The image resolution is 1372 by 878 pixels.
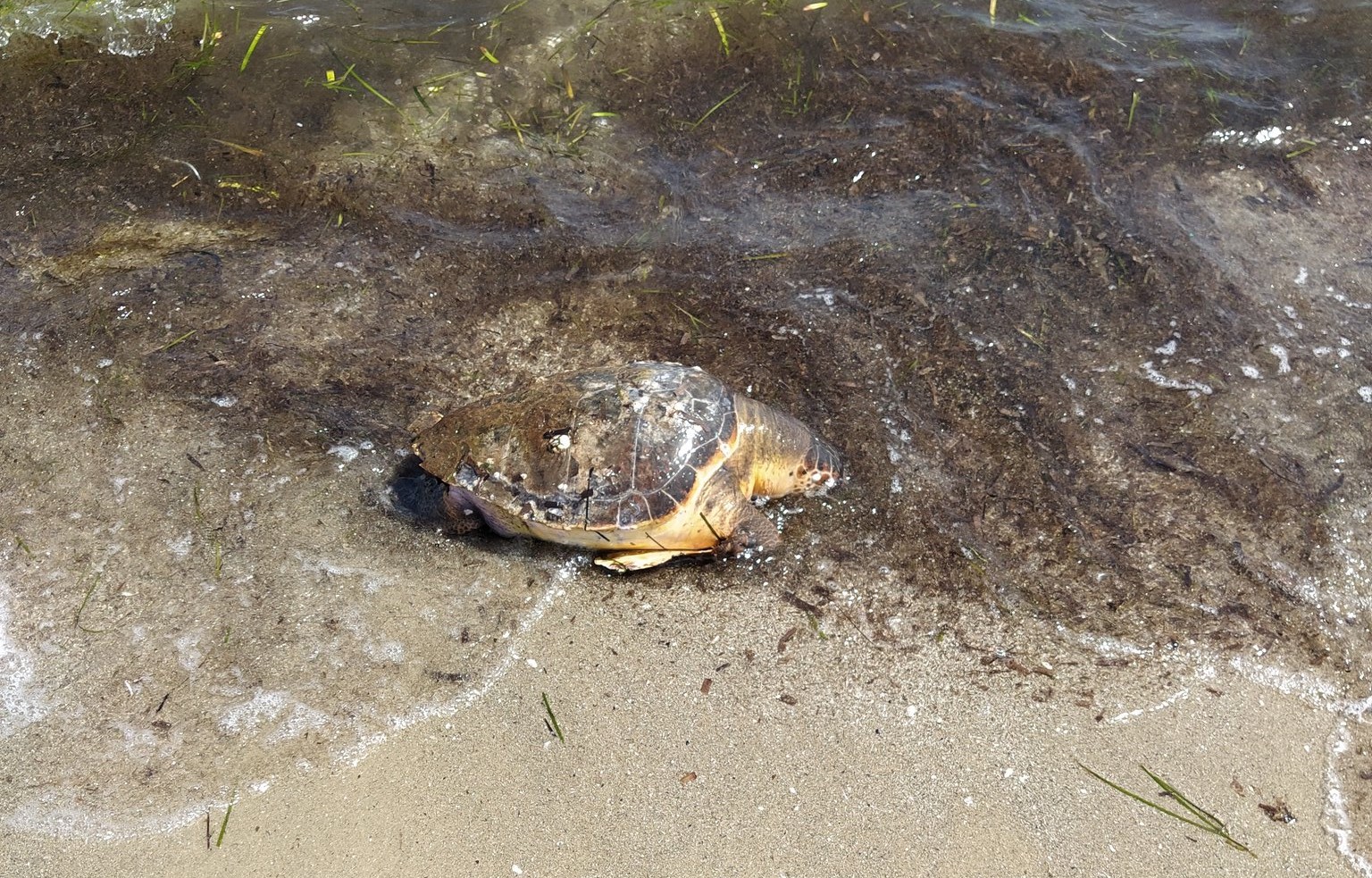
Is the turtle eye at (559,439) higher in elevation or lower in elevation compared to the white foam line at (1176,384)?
higher

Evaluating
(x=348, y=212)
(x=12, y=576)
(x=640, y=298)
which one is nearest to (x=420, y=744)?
(x=12, y=576)

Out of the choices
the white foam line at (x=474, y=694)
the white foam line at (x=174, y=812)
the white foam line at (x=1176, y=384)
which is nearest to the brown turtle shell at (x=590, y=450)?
the white foam line at (x=474, y=694)

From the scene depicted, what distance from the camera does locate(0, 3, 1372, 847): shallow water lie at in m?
3.28

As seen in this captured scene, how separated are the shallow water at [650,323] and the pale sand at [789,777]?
6.0 inches

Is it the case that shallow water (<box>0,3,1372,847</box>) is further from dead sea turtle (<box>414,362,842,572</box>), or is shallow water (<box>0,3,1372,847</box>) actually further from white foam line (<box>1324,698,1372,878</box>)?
dead sea turtle (<box>414,362,842,572</box>)

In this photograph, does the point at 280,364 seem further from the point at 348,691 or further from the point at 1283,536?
the point at 1283,536

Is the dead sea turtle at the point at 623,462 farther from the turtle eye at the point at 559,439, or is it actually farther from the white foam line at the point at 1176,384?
the white foam line at the point at 1176,384

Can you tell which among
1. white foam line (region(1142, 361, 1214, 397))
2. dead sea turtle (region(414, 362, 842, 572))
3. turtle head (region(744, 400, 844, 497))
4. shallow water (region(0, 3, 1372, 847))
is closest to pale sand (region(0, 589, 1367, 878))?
shallow water (region(0, 3, 1372, 847))

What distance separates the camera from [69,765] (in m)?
2.95

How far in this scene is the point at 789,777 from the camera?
9.73ft

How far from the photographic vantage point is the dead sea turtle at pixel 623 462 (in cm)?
341

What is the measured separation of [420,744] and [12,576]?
192 cm

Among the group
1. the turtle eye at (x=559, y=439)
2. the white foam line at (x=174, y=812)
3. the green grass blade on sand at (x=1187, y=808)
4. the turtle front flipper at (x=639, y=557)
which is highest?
the turtle eye at (x=559, y=439)

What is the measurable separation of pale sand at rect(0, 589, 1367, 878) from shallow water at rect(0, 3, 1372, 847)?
15 centimetres
